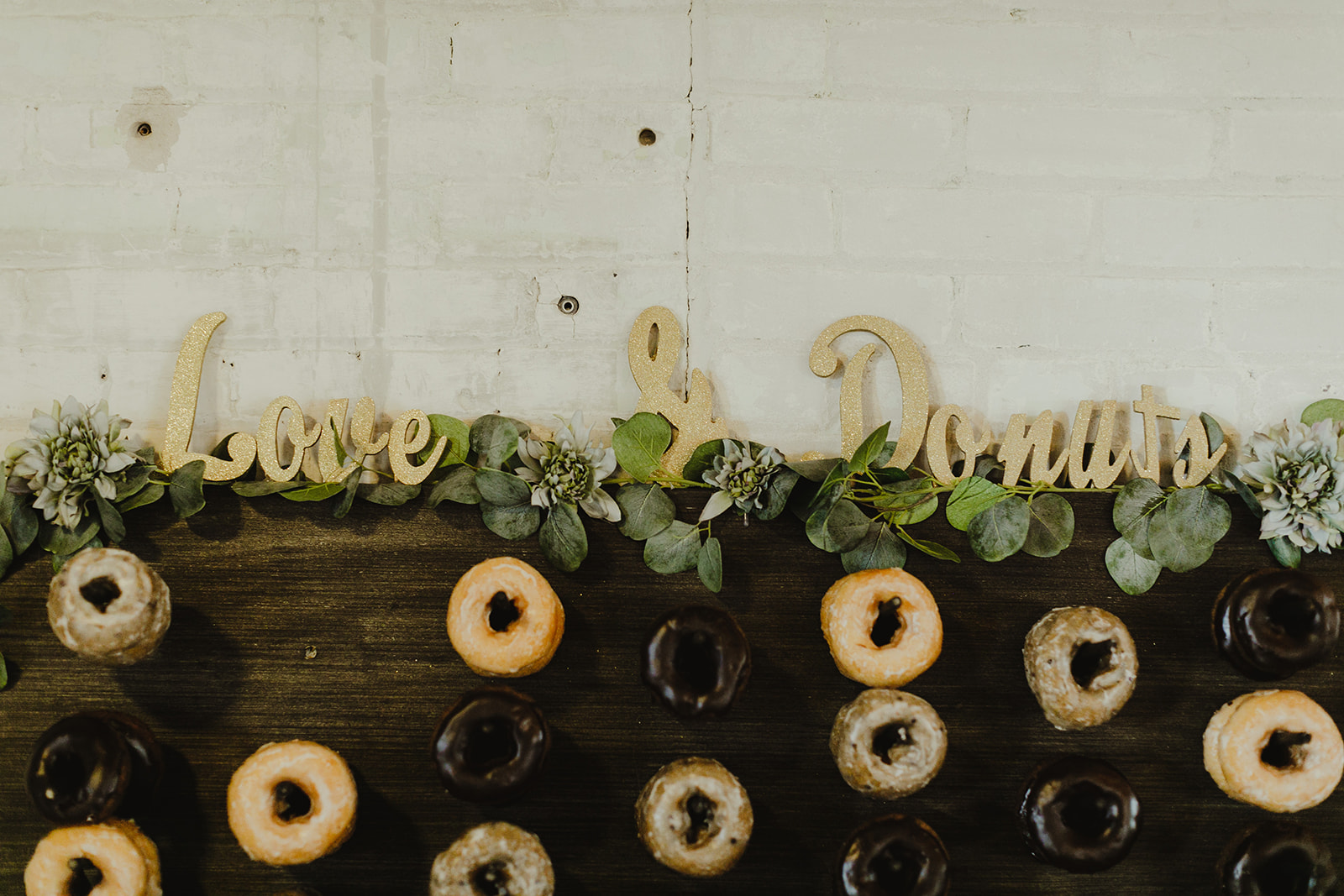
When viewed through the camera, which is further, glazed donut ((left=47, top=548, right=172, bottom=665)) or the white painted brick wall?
the white painted brick wall

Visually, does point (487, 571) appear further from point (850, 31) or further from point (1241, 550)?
point (1241, 550)

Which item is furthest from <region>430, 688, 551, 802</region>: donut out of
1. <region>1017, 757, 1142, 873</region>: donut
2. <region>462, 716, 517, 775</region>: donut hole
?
<region>1017, 757, 1142, 873</region>: donut

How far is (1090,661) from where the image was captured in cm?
92

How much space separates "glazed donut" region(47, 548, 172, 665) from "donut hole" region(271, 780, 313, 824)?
0.75ft

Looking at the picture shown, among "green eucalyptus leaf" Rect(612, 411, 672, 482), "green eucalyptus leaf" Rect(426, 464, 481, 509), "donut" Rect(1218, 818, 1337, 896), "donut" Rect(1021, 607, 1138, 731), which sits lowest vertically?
"donut" Rect(1218, 818, 1337, 896)

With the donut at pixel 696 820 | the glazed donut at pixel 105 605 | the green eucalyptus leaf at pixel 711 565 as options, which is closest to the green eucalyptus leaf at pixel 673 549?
the green eucalyptus leaf at pixel 711 565

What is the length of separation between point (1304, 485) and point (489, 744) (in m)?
1.03

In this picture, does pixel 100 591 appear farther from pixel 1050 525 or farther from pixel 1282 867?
pixel 1282 867

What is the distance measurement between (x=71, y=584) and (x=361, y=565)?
12.0 inches

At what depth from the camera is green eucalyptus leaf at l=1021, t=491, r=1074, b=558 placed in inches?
36.3

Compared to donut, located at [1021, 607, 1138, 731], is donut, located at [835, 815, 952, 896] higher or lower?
lower

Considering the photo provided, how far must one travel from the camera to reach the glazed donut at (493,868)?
858mm

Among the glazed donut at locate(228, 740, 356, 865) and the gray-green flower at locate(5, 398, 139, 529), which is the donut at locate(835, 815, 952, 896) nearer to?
the glazed donut at locate(228, 740, 356, 865)

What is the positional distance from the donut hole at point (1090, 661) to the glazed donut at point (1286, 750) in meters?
0.18
